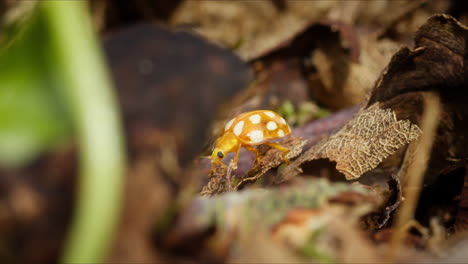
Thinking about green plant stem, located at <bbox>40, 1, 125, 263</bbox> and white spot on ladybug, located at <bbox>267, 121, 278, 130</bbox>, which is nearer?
green plant stem, located at <bbox>40, 1, 125, 263</bbox>

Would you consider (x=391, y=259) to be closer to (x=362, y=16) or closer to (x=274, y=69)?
(x=274, y=69)

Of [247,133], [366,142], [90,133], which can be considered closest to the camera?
[90,133]

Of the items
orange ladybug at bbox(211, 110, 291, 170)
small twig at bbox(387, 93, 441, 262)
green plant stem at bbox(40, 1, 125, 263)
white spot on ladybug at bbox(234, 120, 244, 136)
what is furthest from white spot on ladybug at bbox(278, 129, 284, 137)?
green plant stem at bbox(40, 1, 125, 263)

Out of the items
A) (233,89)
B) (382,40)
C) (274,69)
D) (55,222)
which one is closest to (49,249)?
(55,222)

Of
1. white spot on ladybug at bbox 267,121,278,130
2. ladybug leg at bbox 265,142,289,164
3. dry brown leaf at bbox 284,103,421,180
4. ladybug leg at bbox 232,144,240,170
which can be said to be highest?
dry brown leaf at bbox 284,103,421,180

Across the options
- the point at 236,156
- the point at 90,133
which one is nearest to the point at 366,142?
the point at 236,156

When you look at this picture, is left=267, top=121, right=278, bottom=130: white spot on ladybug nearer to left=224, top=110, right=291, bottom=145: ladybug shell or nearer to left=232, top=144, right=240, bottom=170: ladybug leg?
left=224, top=110, right=291, bottom=145: ladybug shell

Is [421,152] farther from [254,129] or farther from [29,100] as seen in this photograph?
[29,100]
